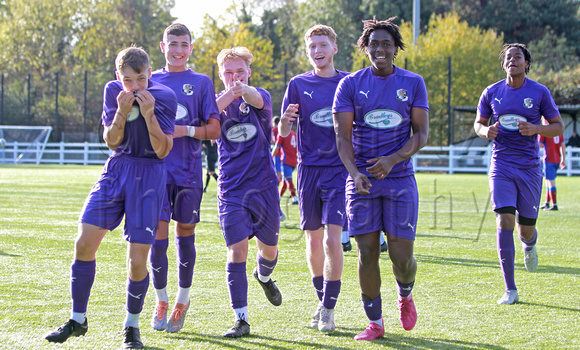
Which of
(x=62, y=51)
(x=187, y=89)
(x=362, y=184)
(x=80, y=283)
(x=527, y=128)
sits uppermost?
(x=62, y=51)

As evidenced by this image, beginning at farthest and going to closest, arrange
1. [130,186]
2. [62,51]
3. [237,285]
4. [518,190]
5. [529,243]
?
[62,51] → [529,243] → [518,190] → [237,285] → [130,186]

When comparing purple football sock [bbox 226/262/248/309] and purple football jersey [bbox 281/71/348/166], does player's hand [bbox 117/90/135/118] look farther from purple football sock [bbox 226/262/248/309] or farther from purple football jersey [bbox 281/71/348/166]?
purple football jersey [bbox 281/71/348/166]

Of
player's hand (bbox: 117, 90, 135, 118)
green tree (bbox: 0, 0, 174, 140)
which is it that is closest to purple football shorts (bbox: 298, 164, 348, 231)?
player's hand (bbox: 117, 90, 135, 118)

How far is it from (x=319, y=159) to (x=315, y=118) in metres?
0.33

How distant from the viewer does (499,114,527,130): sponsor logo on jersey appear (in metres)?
6.12

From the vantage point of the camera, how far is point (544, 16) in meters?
50.0

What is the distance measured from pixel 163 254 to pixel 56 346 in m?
1.07

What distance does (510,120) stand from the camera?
6.14m

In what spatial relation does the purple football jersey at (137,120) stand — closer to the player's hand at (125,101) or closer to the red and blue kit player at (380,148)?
the player's hand at (125,101)

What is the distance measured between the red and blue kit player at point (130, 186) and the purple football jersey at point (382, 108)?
1278mm

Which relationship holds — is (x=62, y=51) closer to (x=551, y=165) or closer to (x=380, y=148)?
(x=551, y=165)

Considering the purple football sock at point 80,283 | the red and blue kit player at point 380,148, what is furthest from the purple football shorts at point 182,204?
the red and blue kit player at point 380,148

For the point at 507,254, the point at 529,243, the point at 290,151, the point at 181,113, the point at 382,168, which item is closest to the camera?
the point at 382,168

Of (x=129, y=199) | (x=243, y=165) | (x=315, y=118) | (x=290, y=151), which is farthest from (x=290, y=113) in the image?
(x=290, y=151)
